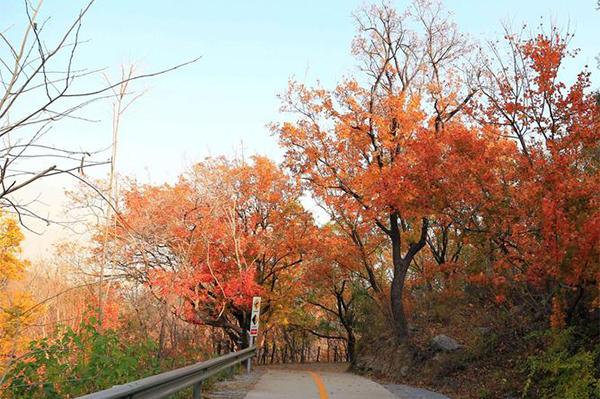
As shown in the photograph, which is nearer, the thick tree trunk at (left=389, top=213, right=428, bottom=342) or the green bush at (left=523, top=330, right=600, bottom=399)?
the green bush at (left=523, top=330, right=600, bottom=399)

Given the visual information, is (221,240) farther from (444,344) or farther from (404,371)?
(444,344)

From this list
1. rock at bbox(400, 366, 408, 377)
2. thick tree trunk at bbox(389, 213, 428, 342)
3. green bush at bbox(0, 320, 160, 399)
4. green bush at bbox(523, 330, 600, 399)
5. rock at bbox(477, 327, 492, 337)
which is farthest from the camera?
thick tree trunk at bbox(389, 213, 428, 342)

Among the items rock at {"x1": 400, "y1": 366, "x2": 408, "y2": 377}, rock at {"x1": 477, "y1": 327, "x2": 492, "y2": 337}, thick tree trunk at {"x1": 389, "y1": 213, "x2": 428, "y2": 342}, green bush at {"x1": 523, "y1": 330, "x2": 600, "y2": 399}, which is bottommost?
rock at {"x1": 400, "y1": 366, "x2": 408, "y2": 377}

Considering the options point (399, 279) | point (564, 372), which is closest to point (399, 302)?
point (399, 279)

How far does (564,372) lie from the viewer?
9289 millimetres

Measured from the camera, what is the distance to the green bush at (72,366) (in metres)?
6.39

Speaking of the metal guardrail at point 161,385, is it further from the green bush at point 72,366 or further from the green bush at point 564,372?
the green bush at point 564,372

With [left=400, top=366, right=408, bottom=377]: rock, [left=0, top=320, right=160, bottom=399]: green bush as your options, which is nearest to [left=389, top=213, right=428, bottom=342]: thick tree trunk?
[left=400, top=366, right=408, bottom=377]: rock

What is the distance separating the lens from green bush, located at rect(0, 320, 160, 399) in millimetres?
6387

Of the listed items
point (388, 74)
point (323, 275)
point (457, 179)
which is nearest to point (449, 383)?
point (457, 179)

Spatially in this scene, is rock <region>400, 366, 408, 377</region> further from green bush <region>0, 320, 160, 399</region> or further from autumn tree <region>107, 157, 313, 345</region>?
green bush <region>0, 320, 160, 399</region>

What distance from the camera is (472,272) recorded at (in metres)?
23.4

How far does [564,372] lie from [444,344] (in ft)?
26.4

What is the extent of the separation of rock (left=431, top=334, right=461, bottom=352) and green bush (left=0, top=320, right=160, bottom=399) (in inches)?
463
